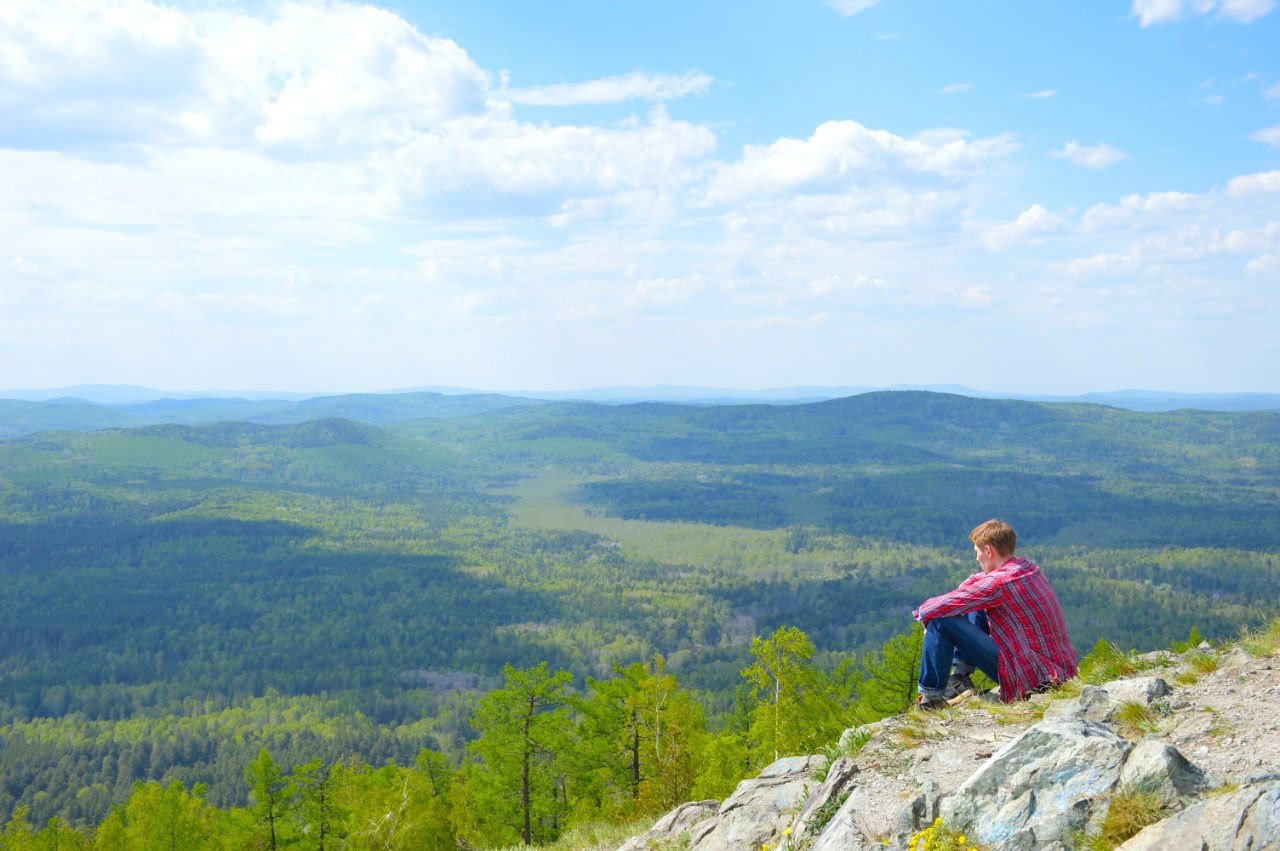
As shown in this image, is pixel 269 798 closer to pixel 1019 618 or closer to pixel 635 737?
pixel 635 737

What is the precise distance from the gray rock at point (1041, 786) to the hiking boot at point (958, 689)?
364 cm

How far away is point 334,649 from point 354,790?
128252mm

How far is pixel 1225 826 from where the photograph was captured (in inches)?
254

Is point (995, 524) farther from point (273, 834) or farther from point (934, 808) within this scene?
point (273, 834)

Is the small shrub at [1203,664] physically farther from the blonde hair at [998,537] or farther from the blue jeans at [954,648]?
the blonde hair at [998,537]

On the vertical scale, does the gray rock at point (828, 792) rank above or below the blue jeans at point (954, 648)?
below

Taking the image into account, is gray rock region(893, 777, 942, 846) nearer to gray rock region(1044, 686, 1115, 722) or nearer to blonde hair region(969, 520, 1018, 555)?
gray rock region(1044, 686, 1115, 722)

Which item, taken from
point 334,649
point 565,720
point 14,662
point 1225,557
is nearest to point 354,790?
point 565,720

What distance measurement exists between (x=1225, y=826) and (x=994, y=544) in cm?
611

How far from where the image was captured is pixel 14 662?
15000 centimetres

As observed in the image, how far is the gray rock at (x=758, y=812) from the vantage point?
35.8 ft

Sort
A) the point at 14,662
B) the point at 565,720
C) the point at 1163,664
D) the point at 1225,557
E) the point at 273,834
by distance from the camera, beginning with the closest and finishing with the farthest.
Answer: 1. the point at 1163,664
2. the point at 565,720
3. the point at 273,834
4. the point at 14,662
5. the point at 1225,557

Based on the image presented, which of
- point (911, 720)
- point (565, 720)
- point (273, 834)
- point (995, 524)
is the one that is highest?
point (995, 524)

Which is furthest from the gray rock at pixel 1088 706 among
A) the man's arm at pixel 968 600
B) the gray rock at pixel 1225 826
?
the gray rock at pixel 1225 826
